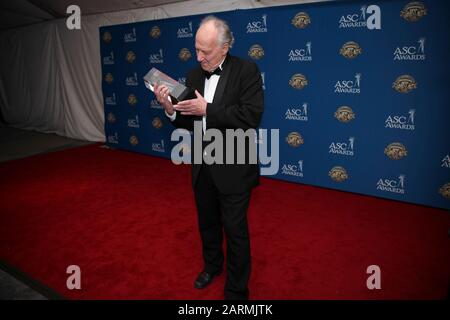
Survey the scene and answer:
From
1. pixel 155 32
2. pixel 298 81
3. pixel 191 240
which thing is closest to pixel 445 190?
pixel 298 81

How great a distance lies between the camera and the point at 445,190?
3617mm

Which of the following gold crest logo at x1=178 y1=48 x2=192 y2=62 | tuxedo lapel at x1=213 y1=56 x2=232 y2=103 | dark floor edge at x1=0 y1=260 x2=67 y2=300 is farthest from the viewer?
gold crest logo at x1=178 y1=48 x2=192 y2=62

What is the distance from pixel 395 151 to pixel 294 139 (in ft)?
3.87

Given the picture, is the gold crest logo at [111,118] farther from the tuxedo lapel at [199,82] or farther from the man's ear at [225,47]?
the man's ear at [225,47]

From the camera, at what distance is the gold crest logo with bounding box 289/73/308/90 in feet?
14.0

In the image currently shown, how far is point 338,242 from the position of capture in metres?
3.03

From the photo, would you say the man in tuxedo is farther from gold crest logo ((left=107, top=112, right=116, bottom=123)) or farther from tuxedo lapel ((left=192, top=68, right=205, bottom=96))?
gold crest logo ((left=107, top=112, right=116, bottom=123))

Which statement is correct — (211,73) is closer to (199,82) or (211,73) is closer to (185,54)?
(199,82)

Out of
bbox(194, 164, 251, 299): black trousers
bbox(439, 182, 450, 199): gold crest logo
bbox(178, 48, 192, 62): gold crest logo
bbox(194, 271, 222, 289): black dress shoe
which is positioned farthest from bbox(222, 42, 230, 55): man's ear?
bbox(178, 48, 192, 62): gold crest logo

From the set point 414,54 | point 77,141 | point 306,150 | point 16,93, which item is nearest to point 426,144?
point 414,54

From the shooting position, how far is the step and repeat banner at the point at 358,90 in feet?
11.5

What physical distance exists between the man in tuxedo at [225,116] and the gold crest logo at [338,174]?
2.40m

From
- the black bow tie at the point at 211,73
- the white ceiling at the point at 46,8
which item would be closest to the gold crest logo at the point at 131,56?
the white ceiling at the point at 46,8

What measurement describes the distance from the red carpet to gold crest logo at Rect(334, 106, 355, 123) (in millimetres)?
872
